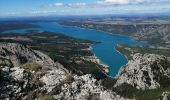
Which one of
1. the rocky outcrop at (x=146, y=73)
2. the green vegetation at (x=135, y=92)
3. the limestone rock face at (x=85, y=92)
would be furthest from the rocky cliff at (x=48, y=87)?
the rocky outcrop at (x=146, y=73)

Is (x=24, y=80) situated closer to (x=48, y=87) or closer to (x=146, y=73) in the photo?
(x=48, y=87)

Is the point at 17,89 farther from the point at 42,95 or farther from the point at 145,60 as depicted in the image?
the point at 145,60

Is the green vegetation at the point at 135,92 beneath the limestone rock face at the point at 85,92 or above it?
beneath

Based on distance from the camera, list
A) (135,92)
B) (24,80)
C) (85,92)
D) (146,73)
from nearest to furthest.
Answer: (85,92) < (24,80) < (135,92) < (146,73)

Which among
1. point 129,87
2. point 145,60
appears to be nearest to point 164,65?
point 145,60

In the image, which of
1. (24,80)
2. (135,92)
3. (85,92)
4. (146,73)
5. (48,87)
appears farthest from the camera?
(146,73)

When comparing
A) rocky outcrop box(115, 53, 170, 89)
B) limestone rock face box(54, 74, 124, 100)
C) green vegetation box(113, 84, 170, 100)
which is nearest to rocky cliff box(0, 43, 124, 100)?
limestone rock face box(54, 74, 124, 100)

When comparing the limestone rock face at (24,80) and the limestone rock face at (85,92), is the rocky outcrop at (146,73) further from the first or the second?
the limestone rock face at (85,92)

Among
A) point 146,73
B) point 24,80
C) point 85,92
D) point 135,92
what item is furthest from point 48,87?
point 146,73
